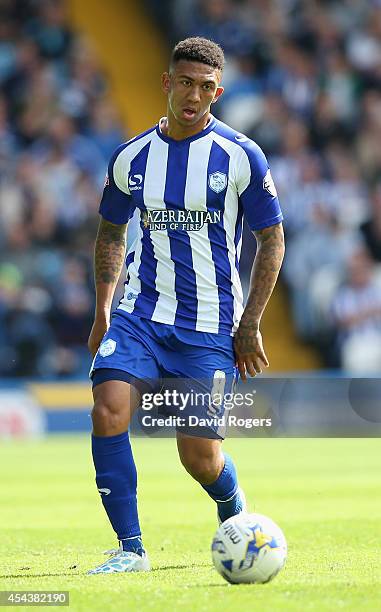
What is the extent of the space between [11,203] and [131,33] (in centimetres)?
557

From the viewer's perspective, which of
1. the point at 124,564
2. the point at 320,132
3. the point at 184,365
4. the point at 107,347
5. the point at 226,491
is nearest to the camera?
the point at 124,564

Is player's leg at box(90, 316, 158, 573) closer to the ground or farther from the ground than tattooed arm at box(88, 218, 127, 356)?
closer to the ground

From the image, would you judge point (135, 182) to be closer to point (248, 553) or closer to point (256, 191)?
point (256, 191)

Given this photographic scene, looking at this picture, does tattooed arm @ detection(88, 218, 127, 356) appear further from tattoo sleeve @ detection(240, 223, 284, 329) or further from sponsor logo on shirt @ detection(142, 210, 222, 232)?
tattoo sleeve @ detection(240, 223, 284, 329)

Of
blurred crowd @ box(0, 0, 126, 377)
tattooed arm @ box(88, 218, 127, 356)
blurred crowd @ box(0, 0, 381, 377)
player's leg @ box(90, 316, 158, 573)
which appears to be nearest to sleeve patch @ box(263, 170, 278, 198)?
tattooed arm @ box(88, 218, 127, 356)

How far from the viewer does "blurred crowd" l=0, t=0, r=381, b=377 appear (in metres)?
16.7

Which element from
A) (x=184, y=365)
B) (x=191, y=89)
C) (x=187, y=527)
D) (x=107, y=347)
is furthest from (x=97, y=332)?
(x=187, y=527)

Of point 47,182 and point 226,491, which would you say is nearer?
point 226,491

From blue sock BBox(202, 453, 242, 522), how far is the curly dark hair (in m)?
1.92

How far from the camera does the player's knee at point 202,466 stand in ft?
20.0

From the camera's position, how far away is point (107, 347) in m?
6.02

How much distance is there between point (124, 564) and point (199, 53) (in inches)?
93.0

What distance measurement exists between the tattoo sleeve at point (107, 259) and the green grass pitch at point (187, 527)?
1301 mm

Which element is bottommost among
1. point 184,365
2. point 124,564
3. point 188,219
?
point 124,564
